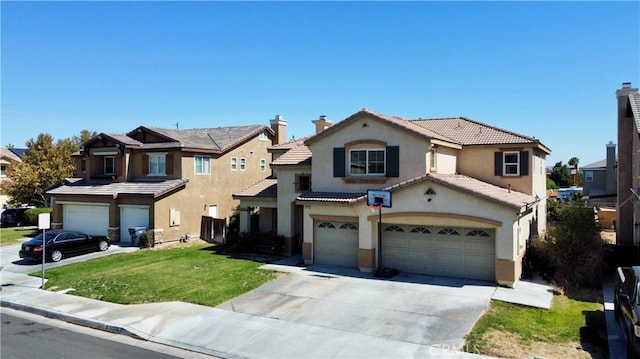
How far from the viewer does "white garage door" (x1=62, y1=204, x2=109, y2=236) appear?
2747 centimetres

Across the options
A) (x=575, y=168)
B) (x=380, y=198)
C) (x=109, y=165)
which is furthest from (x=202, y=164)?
(x=575, y=168)

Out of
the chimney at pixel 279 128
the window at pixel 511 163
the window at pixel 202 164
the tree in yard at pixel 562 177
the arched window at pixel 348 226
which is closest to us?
the arched window at pixel 348 226

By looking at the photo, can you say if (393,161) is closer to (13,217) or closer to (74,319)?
(74,319)

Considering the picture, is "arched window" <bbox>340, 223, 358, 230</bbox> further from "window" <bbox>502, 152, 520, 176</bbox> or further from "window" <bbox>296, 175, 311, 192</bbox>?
"window" <bbox>502, 152, 520, 176</bbox>

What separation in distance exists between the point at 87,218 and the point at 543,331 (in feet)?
87.6

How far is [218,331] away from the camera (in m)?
11.8

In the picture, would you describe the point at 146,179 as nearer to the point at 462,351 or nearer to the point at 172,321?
the point at 172,321

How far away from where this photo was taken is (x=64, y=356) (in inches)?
402

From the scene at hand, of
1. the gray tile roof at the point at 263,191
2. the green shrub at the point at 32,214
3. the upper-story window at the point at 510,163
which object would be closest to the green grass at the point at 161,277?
the gray tile roof at the point at 263,191

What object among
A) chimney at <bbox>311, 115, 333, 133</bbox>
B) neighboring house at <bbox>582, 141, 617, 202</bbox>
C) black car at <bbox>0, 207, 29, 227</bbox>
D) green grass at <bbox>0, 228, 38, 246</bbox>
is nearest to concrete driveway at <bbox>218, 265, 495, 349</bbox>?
chimney at <bbox>311, 115, 333, 133</bbox>

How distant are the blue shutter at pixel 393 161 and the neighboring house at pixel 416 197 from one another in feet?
0.14

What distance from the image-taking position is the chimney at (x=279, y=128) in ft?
113

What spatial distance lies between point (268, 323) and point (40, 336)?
605 cm

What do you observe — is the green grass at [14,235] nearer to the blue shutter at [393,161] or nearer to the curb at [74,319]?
the curb at [74,319]
